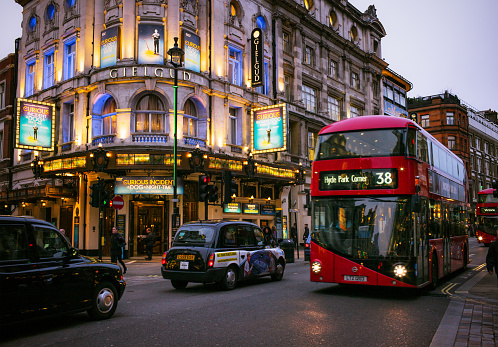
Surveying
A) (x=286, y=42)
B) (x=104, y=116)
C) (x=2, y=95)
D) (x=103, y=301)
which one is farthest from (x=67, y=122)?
(x=103, y=301)

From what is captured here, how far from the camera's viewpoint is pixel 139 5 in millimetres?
26641

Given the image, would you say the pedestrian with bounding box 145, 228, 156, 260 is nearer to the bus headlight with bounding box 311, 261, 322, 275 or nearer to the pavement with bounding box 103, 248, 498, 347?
the bus headlight with bounding box 311, 261, 322, 275

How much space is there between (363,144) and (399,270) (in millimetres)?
3094

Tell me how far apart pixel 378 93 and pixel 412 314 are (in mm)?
41309

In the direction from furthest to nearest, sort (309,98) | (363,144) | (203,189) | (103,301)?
1. (309,98)
2. (203,189)
3. (363,144)
4. (103,301)

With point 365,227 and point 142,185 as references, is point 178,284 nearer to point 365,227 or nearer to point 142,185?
point 365,227

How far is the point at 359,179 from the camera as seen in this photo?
11.7m

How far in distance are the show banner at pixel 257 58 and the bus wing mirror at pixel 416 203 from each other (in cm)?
2015

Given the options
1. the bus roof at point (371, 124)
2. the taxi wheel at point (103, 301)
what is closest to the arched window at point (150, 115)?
the bus roof at point (371, 124)

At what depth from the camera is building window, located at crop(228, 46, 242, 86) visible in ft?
99.0

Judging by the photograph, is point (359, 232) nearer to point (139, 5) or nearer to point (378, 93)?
point (139, 5)

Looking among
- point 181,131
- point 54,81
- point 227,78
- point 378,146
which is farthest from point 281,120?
point 378,146

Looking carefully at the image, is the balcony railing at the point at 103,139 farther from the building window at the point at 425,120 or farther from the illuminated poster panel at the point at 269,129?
the building window at the point at 425,120

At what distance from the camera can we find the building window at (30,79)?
33.2 m
